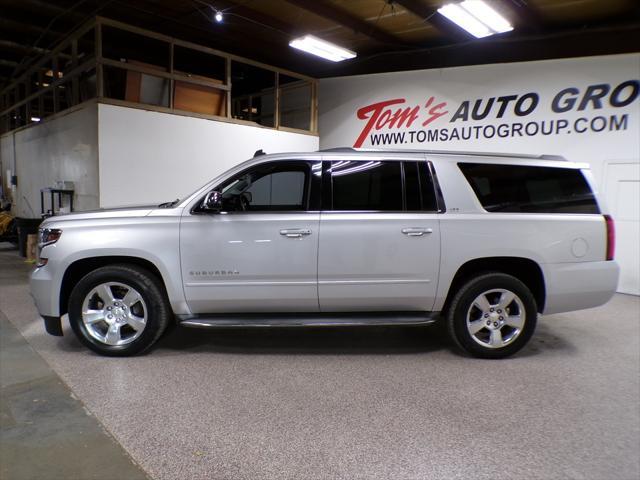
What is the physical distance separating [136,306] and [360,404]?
2072 millimetres

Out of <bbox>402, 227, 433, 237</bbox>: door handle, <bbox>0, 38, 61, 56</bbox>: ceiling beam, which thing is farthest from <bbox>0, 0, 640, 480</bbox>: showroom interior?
<bbox>402, 227, 433, 237</bbox>: door handle

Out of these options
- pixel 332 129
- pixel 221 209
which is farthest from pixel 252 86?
pixel 221 209

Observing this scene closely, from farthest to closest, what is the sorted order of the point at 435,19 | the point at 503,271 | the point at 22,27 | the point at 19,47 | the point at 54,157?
the point at 19,47 < the point at 22,27 < the point at 54,157 < the point at 435,19 < the point at 503,271

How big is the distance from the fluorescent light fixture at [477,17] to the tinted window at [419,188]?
144 inches

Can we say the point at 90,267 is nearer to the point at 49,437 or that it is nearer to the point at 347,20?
the point at 49,437

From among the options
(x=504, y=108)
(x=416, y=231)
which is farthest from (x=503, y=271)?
(x=504, y=108)

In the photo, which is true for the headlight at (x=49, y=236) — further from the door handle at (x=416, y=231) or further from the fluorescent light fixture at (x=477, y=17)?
the fluorescent light fixture at (x=477, y=17)

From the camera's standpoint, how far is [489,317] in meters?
3.66

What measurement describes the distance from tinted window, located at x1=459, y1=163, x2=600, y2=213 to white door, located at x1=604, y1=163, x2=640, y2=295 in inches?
135

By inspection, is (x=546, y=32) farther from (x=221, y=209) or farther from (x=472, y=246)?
(x=221, y=209)

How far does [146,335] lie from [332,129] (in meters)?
7.44

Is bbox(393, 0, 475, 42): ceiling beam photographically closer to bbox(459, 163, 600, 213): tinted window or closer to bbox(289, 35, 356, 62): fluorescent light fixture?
bbox(289, 35, 356, 62): fluorescent light fixture

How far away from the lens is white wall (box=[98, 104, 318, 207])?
658 cm

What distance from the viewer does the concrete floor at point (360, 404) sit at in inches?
88.7
